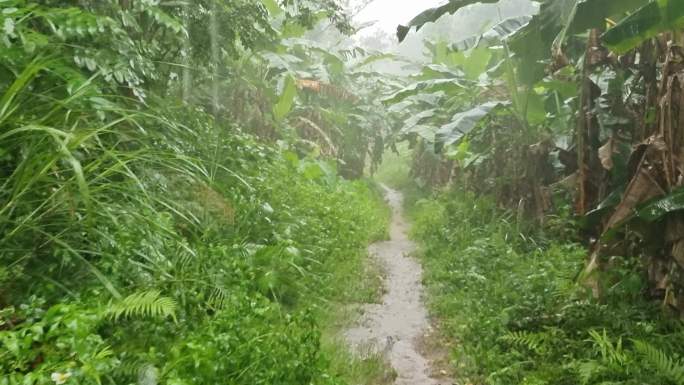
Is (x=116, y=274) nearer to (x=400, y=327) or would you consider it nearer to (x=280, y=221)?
(x=280, y=221)

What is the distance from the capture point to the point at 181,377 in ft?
7.42

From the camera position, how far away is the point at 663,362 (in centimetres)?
308

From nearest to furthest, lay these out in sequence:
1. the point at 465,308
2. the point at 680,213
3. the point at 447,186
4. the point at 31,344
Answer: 1. the point at 31,344
2. the point at 680,213
3. the point at 465,308
4. the point at 447,186

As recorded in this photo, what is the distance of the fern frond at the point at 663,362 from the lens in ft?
9.76

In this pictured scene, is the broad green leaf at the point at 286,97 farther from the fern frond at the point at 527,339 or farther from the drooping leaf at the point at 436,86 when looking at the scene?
the fern frond at the point at 527,339

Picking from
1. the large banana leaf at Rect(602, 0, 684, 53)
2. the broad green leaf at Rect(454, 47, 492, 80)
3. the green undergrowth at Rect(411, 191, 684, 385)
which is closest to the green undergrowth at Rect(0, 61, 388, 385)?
the green undergrowth at Rect(411, 191, 684, 385)

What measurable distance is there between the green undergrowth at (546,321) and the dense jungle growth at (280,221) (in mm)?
18

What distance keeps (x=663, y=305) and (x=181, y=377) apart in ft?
11.2

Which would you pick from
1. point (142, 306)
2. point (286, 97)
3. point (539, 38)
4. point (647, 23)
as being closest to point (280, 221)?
point (142, 306)

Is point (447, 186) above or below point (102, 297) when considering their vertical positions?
below

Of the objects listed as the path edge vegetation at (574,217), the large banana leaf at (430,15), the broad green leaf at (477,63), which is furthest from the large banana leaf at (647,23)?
the broad green leaf at (477,63)

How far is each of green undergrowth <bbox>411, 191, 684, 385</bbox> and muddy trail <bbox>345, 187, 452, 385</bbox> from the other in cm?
18

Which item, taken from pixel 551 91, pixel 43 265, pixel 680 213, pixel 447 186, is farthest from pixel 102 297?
pixel 447 186

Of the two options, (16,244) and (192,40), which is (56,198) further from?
(192,40)
